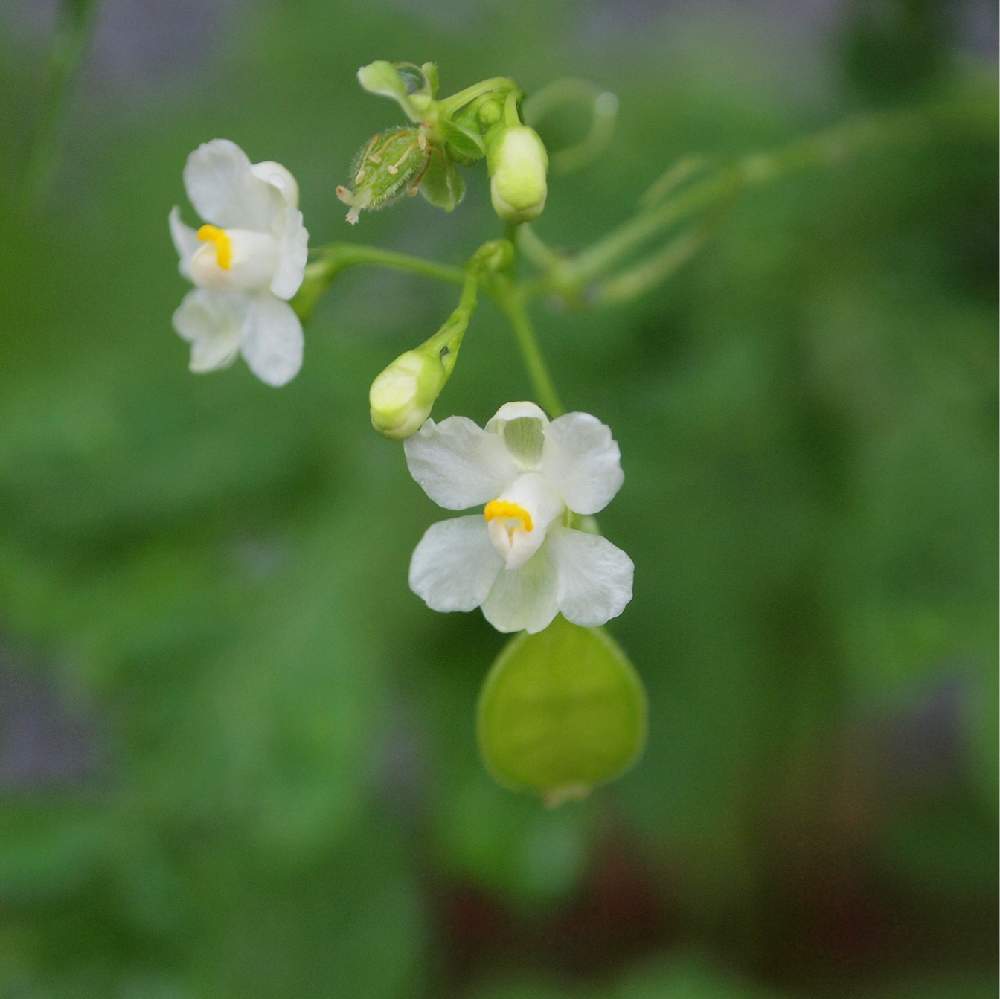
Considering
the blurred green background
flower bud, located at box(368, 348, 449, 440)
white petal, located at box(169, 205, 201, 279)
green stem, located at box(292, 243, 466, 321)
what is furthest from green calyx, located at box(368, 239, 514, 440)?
the blurred green background

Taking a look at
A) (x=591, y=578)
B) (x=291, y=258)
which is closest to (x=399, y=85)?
(x=291, y=258)

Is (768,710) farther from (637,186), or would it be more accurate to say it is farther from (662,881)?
(637,186)

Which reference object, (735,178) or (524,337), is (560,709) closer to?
(524,337)

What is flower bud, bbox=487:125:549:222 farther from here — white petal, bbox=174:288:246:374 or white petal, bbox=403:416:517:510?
white petal, bbox=174:288:246:374

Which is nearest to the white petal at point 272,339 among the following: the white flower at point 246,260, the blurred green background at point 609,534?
the white flower at point 246,260

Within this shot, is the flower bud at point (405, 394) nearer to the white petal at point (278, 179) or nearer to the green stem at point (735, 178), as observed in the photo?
the white petal at point (278, 179)
